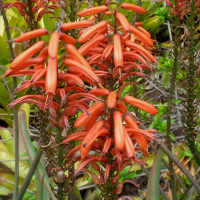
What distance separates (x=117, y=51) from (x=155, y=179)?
54 centimetres

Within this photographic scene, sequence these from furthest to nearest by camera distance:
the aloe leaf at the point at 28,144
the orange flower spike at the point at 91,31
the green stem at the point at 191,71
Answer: the green stem at the point at 191,71 → the aloe leaf at the point at 28,144 → the orange flower spike at the point at 91,31

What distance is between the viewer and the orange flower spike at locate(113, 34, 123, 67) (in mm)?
1224

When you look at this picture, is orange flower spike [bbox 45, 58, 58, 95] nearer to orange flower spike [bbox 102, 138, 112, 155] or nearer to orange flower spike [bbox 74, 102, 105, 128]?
orange flower spike [bbox 74, 102, 105, 128]

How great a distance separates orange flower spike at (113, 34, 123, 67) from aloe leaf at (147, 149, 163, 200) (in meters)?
0.40

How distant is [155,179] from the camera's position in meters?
1.34

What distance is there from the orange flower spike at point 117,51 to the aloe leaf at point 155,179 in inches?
15.7

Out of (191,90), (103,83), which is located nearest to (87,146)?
(103,83)

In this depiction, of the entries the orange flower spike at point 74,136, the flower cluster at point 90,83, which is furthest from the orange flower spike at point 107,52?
the orange flower spike at point 74,136

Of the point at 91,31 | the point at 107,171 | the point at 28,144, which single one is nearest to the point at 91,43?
the point at 91,31

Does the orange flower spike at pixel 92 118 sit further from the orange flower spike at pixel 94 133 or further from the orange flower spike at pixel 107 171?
the orange flower spike at pixel 107 171

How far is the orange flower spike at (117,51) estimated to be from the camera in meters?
1.22

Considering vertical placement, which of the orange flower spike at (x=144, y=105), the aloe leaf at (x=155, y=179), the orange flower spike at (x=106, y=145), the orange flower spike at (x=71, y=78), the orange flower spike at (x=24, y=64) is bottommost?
the aloe leaf at (x=155, y=179)

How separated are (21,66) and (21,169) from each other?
1941mm

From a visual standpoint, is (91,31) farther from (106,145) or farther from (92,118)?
(106,145)
